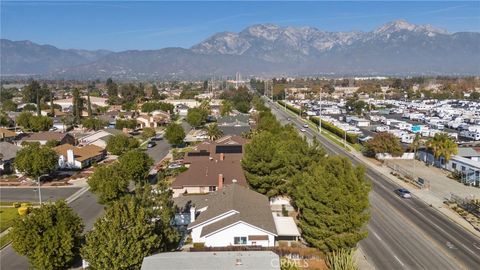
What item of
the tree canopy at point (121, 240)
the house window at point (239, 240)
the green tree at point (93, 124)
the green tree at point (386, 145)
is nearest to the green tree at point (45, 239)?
the tree canopy at point (121, 240)

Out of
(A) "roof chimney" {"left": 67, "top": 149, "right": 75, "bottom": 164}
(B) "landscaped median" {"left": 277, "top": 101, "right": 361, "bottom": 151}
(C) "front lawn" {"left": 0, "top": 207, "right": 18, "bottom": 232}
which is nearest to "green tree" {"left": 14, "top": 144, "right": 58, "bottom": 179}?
(C) "front lawn" {"left": 0, "top": 207, "right": 18, "bottom": 232}

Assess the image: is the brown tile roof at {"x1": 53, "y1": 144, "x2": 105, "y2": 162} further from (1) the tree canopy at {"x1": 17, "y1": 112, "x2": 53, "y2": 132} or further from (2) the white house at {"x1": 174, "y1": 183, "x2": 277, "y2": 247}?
(2) the white house at {"x1": 174, "y1": 183, "x2": 277, "y2": 247}

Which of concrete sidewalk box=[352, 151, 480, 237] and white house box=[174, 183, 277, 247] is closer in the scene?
white house box=[174, 183, 277, 247]

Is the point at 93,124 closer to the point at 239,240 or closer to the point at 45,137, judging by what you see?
the point at 45,137

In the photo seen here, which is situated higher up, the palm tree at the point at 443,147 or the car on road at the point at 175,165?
the palm tree at the point at 443,147

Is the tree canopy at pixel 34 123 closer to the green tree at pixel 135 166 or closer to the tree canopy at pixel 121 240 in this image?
the green tree at pixel 135 166

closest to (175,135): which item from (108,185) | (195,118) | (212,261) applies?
(195,118)
